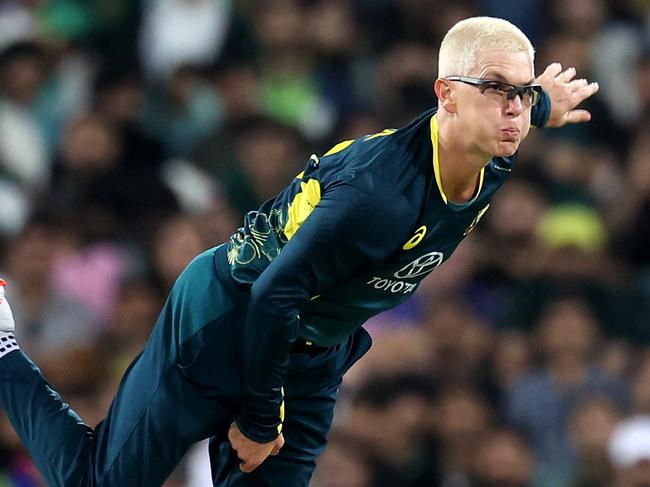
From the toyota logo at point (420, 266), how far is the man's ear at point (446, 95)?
0.38m

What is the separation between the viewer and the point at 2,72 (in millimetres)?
7660

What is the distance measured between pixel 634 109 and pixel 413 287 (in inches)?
172

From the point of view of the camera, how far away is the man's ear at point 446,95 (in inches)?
151

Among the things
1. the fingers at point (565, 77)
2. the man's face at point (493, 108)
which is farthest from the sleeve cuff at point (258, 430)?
the fingers at point (565, 77)

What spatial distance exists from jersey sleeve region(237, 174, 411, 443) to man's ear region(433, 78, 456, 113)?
0.28 metres

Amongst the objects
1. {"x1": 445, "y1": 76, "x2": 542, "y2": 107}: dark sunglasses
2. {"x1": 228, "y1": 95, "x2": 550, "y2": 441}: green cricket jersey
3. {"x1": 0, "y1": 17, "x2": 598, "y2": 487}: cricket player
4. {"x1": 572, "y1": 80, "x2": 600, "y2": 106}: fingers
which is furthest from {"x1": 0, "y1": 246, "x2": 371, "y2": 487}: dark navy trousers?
{"x1": 572, "y1": 80, "x2": 600, "y2": 106}: fingers

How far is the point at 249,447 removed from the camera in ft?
13.1

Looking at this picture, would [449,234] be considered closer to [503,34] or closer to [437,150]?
[437,150]

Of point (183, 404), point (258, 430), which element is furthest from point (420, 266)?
point (183, 404)

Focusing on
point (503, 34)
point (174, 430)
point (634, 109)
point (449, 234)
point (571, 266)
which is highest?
point (634, 109)

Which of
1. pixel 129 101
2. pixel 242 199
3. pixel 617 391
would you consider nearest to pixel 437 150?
pixel 617 391

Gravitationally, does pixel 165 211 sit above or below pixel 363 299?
above

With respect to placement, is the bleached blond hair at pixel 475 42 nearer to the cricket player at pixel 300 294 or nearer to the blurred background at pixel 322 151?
the cricket player at pixel 300 294

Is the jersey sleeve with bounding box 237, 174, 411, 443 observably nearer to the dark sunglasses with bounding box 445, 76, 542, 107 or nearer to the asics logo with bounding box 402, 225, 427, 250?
the asics logo with bounding box 402, 225, 427, 250
